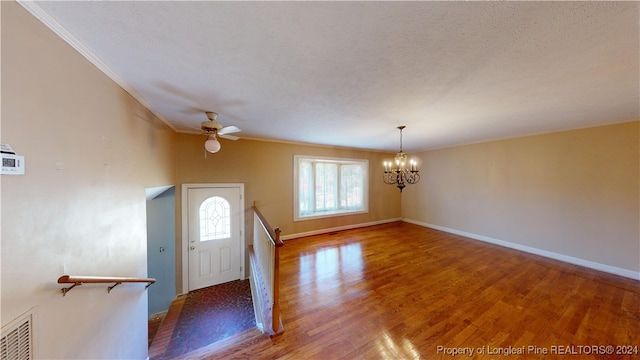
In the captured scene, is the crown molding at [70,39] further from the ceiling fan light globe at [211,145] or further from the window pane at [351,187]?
the window pane at [351,187]

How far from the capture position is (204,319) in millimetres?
2832

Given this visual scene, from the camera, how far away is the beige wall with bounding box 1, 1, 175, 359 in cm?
86

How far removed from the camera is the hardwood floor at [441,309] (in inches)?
69.2

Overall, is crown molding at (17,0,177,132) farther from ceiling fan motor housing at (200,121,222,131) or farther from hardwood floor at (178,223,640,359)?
hardwood floor at (178,223,640,359)

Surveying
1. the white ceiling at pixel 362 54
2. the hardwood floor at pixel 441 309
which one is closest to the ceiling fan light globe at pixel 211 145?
the white ceiling at pixel 362 54

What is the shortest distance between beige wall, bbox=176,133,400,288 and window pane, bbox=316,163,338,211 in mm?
350

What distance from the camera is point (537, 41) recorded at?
124cm

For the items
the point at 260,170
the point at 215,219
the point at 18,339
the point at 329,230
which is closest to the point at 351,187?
the point at 329,230

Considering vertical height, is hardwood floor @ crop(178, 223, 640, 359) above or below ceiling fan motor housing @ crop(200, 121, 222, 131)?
below

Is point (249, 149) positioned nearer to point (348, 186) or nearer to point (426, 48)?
point (348, 186)

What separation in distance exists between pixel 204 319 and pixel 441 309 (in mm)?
3318

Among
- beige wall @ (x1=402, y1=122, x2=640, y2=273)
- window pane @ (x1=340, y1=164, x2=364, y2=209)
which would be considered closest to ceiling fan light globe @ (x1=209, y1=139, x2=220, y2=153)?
window pane @ (x1=340, y1=164, x2=364, y2=209)

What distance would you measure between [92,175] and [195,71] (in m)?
1.07

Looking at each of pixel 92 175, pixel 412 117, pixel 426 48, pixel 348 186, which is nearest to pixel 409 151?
pixel 348 186
